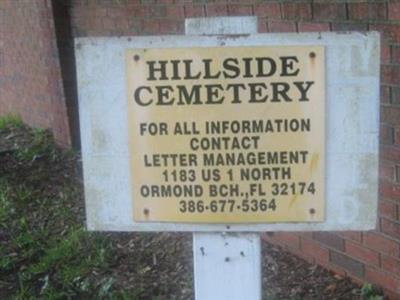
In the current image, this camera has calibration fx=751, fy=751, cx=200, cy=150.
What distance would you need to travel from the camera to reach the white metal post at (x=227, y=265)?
2062 mm

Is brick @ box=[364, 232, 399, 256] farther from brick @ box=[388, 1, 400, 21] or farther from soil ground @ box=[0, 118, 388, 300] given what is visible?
brick @ box=[388, 1, 400, 21]

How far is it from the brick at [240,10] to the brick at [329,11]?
0.47m

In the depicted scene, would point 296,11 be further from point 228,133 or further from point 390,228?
point 228,133

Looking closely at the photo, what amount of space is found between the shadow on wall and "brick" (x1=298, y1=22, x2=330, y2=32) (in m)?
2.92

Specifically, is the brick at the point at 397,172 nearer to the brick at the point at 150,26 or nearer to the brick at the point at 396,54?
the brick at the point at 396,54

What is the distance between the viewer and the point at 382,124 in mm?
3324

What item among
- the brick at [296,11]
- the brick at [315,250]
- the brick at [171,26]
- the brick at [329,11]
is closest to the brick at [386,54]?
the brick at [329,11]

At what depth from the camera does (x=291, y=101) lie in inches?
77.0

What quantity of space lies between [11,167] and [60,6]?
1.37 metres

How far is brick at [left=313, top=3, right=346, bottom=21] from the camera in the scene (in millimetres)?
3395

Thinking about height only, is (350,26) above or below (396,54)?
above

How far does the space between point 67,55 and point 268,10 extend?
278 centimetres

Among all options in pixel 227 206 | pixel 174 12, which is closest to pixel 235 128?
pixel 227 206

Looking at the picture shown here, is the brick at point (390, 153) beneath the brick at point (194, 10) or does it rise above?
beneath
